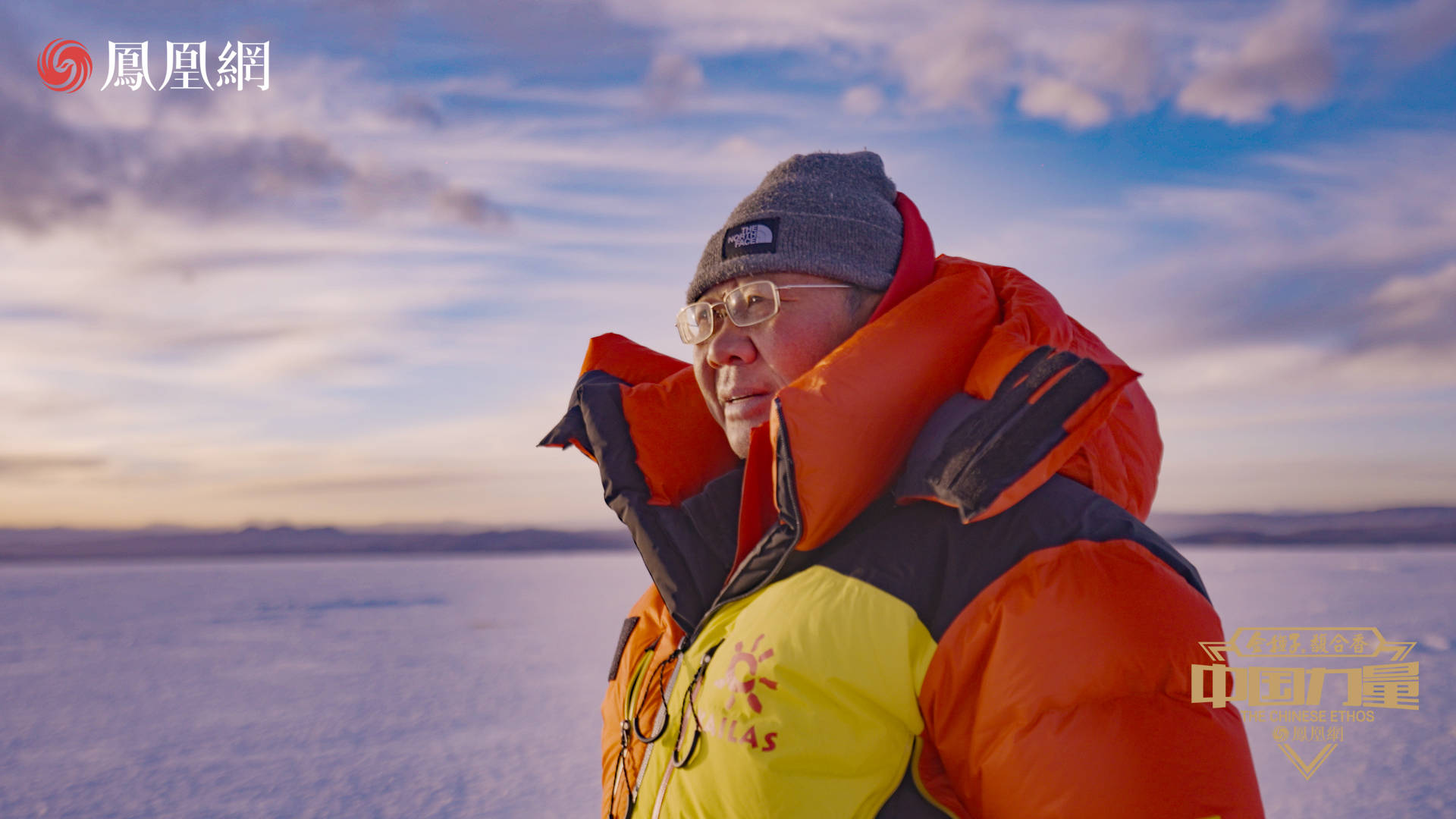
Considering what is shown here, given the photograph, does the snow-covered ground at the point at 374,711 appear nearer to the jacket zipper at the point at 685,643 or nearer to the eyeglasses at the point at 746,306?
the jacket zipper at the point at 685,643

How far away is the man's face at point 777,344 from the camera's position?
1.33 meters

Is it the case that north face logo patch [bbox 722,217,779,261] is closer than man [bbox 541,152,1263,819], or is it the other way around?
man [bbox 541,152,1263,819]

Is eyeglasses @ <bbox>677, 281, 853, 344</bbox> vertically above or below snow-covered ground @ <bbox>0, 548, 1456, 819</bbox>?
above

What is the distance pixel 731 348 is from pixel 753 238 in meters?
0.18

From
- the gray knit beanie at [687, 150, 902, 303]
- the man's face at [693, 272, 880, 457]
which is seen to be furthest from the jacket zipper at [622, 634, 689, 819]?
the gray knit beanie at [687, 150, 902, 303]

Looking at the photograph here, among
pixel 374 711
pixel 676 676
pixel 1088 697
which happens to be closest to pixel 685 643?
pixel 676 676

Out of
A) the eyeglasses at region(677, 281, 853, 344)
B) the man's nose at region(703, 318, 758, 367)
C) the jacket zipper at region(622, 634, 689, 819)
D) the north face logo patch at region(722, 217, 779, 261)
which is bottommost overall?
the jacket zipper at region(622, 634, 689, 819)

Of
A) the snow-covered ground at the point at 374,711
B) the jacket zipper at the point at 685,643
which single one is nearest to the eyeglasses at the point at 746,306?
the jacket zipper at the point at 685,643

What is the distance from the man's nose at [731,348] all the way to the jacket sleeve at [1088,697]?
55 centimetres

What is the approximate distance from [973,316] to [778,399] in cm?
30

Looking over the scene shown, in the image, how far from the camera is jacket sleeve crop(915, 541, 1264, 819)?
2.87 feet

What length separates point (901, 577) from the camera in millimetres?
1017

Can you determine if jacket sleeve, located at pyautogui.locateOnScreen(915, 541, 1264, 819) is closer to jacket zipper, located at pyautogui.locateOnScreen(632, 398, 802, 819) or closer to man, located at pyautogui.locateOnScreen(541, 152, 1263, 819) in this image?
man, located at pyautogui.locateOnScreen(541, 152, 1263, 819)

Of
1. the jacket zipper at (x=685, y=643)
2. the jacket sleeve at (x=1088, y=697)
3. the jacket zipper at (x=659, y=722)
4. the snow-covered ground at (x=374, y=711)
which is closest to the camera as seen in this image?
the jacket sleeve at (x=1088, y=697)
